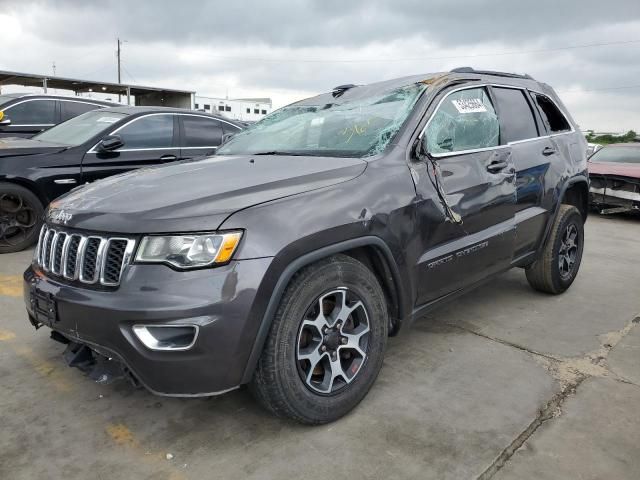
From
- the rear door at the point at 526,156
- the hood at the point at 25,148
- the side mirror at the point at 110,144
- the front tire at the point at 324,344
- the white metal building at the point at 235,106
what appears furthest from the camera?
the white metal building at the point at 235,106

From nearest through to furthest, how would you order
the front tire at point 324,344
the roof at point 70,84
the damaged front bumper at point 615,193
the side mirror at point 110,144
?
the front tire at point 324,344, the side mirror at point 110,144, the damaged front bumper at point 615,193, the roof at point 70,84

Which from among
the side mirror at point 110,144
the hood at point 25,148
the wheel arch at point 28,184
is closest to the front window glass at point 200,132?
the side mirror at point 110,144

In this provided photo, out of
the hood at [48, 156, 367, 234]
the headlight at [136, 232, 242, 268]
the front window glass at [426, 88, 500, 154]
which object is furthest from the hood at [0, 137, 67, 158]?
the front window glass at [426, 88, 500, 154]

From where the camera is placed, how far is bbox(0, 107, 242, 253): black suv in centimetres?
530

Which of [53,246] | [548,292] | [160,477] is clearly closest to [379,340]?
[160,477]

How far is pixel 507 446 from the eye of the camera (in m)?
2.34

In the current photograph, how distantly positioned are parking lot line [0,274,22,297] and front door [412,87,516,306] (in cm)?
342

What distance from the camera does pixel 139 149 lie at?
5.97 meters

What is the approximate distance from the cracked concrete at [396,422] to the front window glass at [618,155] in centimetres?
770

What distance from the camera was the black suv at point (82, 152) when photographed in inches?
209

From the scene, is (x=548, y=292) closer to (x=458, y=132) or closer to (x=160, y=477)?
(x=458, y=132)

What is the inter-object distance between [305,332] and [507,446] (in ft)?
3.46

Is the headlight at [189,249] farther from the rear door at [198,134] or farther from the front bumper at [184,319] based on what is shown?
the rear door at [198,134]

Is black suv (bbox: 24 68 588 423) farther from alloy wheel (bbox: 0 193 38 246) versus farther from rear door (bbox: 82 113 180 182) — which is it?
alloy wheel (bbox: 0 193 38 246)
